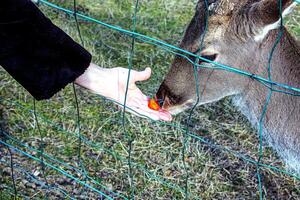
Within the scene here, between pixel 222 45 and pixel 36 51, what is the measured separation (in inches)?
47.4

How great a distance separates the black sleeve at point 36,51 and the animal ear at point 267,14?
1013 mm

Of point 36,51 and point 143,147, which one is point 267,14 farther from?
point 143,147

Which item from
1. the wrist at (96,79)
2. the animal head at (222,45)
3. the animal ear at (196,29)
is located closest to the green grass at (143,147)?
the animal head at (222,45)

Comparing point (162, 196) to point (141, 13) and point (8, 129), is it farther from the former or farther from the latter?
point (141, 13)

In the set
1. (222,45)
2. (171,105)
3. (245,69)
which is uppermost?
(222,45)

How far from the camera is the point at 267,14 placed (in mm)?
2604

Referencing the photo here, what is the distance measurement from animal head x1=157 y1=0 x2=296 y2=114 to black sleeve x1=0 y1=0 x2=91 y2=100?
0.78 metres

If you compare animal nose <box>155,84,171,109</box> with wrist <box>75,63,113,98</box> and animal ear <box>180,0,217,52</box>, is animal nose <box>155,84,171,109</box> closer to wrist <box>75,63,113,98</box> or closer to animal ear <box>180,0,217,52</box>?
animal ear <box>180,0,217,52</box>

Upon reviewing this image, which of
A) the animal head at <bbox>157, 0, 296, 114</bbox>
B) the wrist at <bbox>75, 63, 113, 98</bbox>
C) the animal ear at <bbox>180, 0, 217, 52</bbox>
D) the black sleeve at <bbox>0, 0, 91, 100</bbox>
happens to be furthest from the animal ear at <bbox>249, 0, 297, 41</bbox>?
the black sleeve at <bbox>0, 0, 91, 100</bbox>

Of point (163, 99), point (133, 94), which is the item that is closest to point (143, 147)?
point (163, 99)

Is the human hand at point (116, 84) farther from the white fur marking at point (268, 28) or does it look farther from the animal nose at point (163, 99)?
the white fur marking at point (268, 28)

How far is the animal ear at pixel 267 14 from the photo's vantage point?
2481mm

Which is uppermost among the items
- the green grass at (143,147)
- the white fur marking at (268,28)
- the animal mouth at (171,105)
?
the white fur marking at (268,28)

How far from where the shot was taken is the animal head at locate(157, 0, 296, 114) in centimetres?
271
